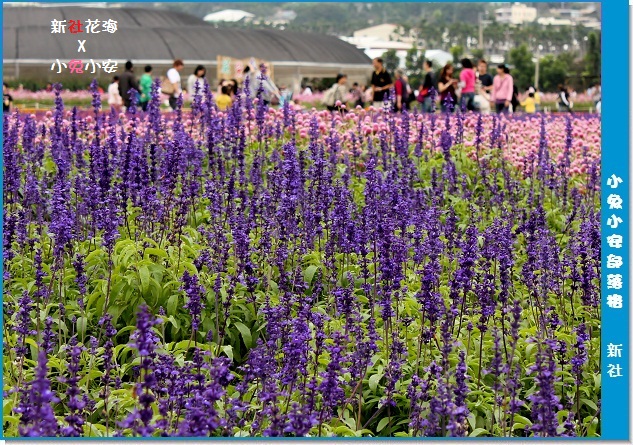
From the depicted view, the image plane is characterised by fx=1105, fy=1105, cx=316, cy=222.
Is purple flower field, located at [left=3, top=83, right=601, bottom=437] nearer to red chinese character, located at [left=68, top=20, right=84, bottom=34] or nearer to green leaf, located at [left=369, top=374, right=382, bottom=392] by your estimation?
green leaf, located at [left=369, top=374, right=382, bottom=392]

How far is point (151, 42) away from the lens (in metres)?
56.9

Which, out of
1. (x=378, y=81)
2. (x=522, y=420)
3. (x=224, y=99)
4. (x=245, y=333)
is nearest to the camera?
(x=522, y=420)

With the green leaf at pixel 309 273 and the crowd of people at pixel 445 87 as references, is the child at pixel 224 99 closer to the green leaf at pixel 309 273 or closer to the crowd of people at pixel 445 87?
the crowd of people at pixel 445 87

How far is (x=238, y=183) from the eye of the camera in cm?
957

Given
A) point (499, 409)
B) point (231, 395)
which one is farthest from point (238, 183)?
point (499, 409)

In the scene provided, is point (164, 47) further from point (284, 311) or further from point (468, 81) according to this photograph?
point (284, 311)

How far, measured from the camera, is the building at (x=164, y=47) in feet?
177

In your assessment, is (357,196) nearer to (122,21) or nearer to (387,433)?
(387,433)

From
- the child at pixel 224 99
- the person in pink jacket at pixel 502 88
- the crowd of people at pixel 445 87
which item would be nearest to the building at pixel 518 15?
the crowd of people at pixel 445 87

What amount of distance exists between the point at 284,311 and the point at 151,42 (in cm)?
5242

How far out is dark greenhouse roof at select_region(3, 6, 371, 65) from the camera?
54.8 metres

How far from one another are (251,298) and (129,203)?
2.46 meters

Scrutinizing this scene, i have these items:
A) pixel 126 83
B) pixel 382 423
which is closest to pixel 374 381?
pixel 382 423

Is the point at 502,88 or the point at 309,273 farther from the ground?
the point at 502,88
